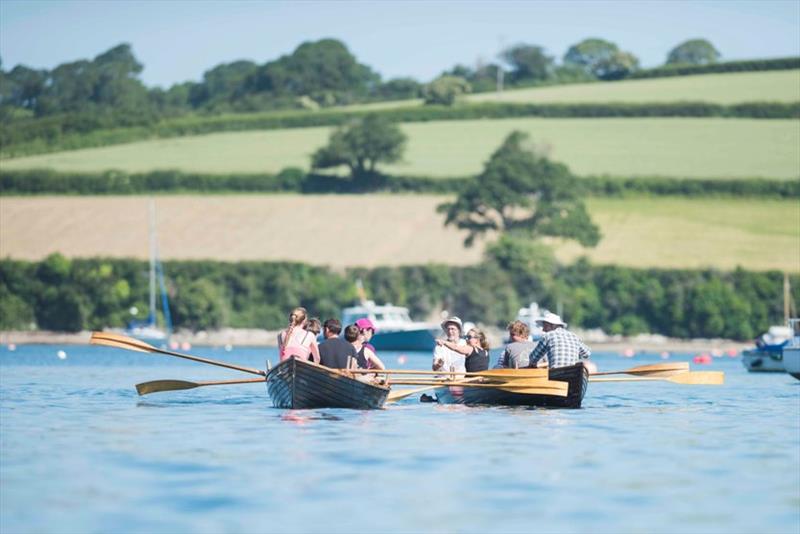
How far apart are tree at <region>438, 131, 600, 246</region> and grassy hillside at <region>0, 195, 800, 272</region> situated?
1857mm

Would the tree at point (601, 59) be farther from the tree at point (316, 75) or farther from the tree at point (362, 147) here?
the tree at point (362, 147)

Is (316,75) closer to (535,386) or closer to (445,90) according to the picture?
(445,90)

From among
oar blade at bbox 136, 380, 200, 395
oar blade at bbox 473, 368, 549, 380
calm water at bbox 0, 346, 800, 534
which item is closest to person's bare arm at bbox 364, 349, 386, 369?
calm water at bbox 0, 346, 800, 534

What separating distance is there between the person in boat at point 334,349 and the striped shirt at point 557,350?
10.2 ft

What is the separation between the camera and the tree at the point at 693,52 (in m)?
143

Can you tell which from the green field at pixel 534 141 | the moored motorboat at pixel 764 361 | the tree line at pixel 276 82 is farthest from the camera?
the tree line at pixel 276 82

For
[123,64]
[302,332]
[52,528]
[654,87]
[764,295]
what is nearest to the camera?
[52,528]

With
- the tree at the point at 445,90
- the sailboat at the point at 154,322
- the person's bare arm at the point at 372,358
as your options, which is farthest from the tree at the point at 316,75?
the person's bare arm at the point at 372,358

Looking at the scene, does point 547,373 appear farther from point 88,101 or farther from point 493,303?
point 88,101

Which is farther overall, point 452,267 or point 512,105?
point 512,105

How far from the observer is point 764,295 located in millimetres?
84625

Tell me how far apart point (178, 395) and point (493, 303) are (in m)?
55.6

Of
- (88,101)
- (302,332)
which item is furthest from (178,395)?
(88,101)

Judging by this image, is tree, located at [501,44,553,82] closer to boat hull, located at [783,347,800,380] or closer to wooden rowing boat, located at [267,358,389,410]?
boat hull, located at [783,347,800,380]
